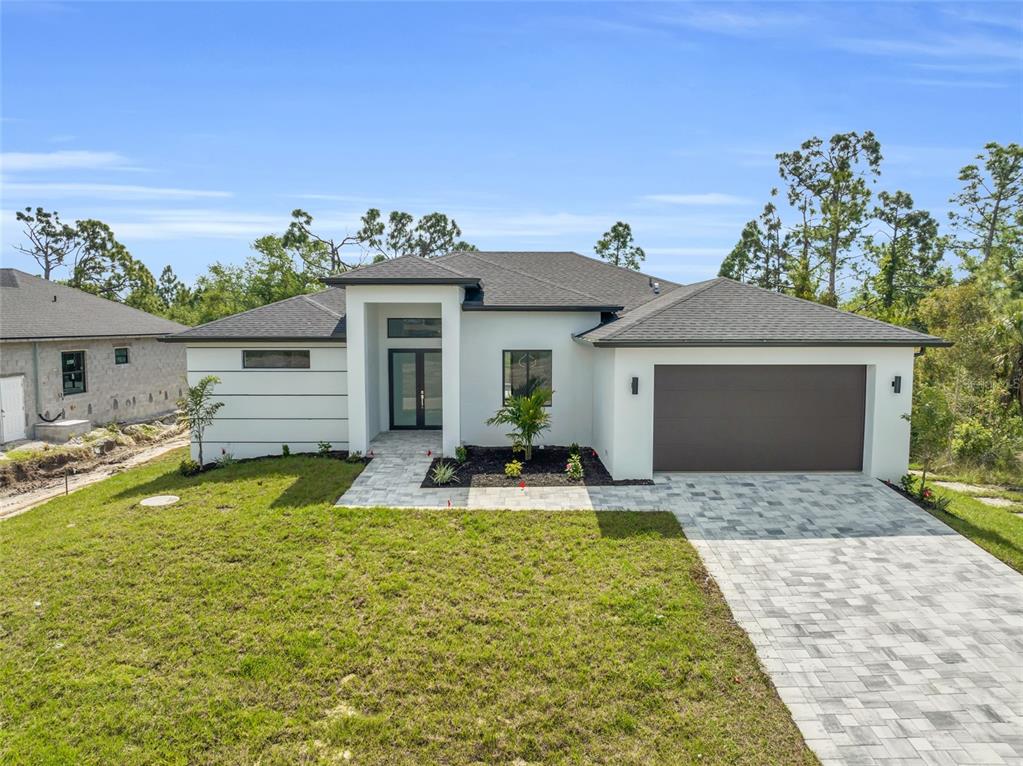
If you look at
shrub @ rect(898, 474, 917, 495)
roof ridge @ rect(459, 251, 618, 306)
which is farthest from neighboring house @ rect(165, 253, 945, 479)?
shrub @ rect(898, 474, 917, 495)

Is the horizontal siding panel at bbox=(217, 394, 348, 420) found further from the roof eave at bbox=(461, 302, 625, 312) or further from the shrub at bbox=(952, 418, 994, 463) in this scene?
the shrub at bbox=(952, 418, 994, 463)

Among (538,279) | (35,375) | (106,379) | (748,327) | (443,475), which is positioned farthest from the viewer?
(106,379)

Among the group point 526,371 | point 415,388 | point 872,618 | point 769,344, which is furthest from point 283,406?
point 872,618

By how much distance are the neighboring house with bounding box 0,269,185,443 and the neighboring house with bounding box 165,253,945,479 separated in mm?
8597

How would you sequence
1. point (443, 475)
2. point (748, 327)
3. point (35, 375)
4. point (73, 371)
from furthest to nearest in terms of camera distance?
point (73, 371) → point (35, 375) → point (748, 327) → point (443, 475)

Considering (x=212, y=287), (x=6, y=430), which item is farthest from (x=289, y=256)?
(x=6, y=430)

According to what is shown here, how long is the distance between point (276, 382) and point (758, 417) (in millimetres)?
11442

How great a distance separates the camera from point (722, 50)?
39.9ft

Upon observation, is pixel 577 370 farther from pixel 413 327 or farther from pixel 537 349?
pixel 413 327

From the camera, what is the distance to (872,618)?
653 cm

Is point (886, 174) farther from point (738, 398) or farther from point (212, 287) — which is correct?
point (212, 287)

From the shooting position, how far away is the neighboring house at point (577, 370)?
11281mm

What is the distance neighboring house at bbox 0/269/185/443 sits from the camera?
17406mm

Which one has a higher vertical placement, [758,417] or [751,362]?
[751,362]
